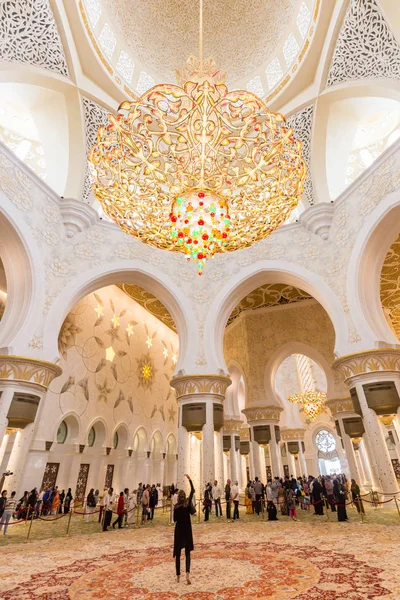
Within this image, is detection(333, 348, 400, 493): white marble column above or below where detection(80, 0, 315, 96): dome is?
below

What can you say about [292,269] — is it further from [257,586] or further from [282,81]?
[257,586]

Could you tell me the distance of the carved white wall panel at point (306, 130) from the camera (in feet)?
31.0

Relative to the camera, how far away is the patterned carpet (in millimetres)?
2658

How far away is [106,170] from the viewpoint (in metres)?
5.45

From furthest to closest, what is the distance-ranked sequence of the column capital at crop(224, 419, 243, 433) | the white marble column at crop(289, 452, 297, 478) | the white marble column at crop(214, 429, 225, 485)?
1. the white marble column at crop(289, 452, 297, 478)
2. the column capital at crop(224, 419, 243, 433)
3. the white marble column at crop(214, 429, 225, 485)

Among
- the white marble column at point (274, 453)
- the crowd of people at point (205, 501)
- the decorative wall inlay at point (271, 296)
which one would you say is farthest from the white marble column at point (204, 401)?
the decorative wall inlay at point (271, 296)

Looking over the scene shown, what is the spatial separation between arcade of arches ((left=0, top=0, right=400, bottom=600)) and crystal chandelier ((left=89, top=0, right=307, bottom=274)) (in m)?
3.21

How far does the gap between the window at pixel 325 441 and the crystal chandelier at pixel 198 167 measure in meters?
18.4

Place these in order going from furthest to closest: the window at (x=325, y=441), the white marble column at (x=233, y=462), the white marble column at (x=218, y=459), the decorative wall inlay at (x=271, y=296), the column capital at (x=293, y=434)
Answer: the window at (x=325, y=441)
the column capital at (x=293, y=434)
the white marble column at (x=233, y=462)
the decorative wall inlay at (x=271, y=296)
the white marble column at (x=218, y=459)

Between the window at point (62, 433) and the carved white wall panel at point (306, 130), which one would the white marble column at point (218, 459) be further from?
the carved white wall panel at point (306, 130)

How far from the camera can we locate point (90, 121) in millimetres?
9391

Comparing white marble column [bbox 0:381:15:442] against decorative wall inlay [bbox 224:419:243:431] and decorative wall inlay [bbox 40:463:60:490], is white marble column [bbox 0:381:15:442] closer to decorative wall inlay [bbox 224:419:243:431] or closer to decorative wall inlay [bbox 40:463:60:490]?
decorative wall inlay [bbox 40:463:60:490]

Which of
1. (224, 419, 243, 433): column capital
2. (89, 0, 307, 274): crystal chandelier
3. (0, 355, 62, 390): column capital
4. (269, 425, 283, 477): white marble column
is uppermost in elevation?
(89, 0, 307, 274): crystal chandelier

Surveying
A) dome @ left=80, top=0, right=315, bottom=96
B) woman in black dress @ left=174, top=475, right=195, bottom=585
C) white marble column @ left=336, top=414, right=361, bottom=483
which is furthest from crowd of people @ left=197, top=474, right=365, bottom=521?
dome @ left=80, top=0, right=315, bottom=96
